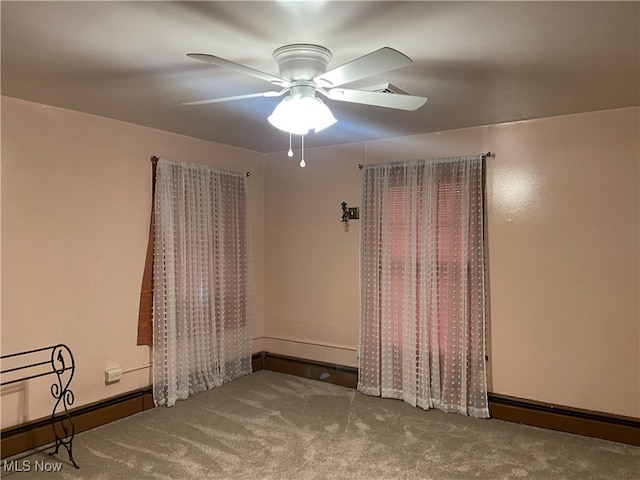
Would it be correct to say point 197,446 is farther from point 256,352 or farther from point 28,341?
point 256,352

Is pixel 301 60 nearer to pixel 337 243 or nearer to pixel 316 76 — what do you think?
pixel 316 76

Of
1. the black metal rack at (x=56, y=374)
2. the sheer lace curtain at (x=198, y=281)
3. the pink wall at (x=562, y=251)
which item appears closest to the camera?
the black metal rack at (x=56, y=374)

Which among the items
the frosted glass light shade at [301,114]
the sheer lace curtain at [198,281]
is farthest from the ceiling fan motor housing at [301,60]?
the sheer lace curtain at [198,281]

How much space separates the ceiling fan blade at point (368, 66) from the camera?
1710 millimetres

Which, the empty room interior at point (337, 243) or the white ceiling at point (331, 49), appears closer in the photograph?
the white ceiling at point (331, 49)

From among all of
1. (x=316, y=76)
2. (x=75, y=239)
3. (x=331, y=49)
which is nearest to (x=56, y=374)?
(x=75, y=239)

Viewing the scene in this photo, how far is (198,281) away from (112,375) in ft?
3.24

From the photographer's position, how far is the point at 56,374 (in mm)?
3127

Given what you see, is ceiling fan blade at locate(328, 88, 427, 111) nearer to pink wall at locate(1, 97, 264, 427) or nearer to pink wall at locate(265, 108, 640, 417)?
pink wall at locate(265, 108, 640, 417)

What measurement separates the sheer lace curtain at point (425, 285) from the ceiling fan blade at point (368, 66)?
186 cm

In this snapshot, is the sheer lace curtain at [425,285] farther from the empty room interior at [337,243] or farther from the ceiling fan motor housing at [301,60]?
the ceiling fan motor housing at [301,60]

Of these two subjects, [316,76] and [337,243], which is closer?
[316,76]

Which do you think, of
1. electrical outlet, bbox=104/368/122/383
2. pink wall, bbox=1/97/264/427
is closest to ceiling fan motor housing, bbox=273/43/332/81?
pink wall, bbox=1/97/264/427

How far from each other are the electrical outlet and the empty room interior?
1 centimetres
